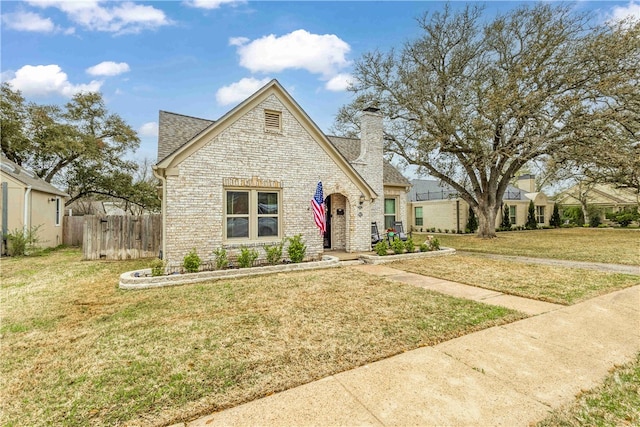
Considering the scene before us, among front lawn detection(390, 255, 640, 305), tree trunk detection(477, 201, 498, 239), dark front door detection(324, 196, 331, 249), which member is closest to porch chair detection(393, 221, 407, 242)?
front lawn detection(390, 255, 640, 305)

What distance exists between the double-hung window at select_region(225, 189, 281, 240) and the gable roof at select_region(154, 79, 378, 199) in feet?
5.13

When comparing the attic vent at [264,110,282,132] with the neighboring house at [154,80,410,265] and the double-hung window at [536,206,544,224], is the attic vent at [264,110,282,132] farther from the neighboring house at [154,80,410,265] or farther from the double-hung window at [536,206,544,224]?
the double-hung window at [536,206,544,224]

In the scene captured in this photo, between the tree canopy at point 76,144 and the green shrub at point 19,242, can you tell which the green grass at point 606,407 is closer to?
the green shrub at point 19,242

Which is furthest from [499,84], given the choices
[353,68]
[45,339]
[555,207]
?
[555,207]

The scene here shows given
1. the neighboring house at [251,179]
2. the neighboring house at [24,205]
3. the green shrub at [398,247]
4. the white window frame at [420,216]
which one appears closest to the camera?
the neighboring house at [251,179]

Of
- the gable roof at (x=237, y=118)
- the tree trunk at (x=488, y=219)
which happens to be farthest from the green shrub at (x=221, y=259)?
the tree trunk at (x=488, y=219)

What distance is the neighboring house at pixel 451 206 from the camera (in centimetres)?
2492

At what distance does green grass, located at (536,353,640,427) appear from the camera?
231cm

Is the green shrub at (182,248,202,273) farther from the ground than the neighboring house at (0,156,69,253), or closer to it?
closer to it

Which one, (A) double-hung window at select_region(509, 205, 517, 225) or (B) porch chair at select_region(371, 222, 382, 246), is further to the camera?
(A) double-hung window at select_region(509, 205, 517, 225)

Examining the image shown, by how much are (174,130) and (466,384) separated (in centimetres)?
988

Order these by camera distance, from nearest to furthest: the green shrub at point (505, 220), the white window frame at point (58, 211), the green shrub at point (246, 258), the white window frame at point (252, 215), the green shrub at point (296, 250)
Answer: the green shrub at point (246, 258), the white window frame at point (252, 215), the green shrub at point (296, 250), the white window frame at point (58, 211), the green shrub at point (505, 220)

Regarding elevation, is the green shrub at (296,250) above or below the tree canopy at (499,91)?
below

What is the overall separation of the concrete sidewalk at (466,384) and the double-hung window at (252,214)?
20.4ft
